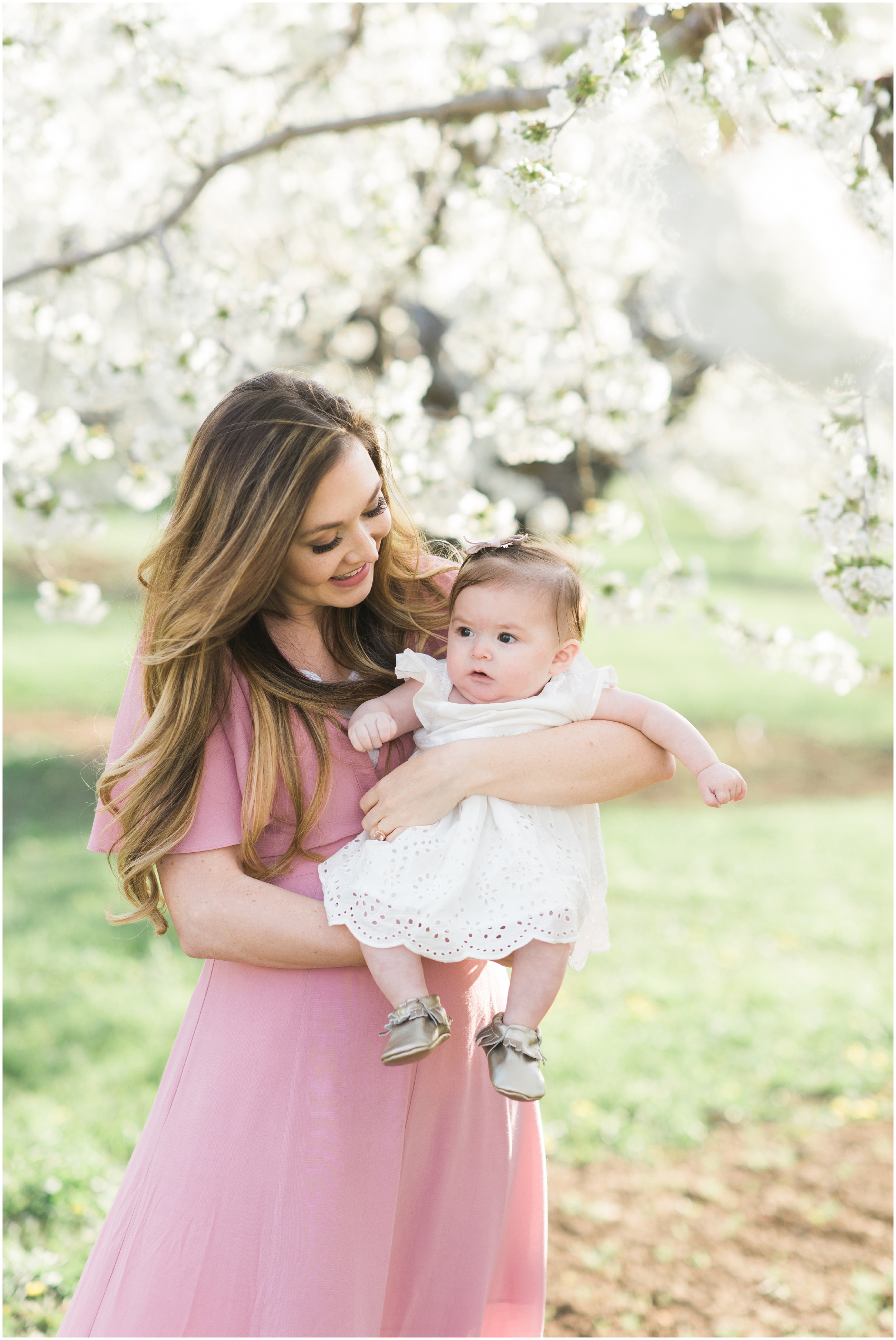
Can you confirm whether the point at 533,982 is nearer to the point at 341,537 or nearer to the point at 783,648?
the point at 341,537

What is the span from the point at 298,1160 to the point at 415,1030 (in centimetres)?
36

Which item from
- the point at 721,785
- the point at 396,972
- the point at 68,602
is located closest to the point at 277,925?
the point at 396,972

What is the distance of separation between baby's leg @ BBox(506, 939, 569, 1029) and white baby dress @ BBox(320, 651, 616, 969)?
0.03m

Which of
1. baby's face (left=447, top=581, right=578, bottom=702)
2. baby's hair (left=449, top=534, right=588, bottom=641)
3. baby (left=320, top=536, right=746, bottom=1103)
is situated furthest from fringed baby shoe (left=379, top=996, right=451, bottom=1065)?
baby's hair (left=449, top=534, right=588, bottom=641)

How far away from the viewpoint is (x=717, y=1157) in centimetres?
389

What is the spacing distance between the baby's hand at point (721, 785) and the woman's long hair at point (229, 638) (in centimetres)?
66

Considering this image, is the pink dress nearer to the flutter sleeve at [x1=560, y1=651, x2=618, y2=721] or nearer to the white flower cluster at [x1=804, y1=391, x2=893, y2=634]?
the flutter sleeve at [x1=560, y1=651, x2=618, y2=721]

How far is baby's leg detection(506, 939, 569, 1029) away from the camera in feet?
5.82

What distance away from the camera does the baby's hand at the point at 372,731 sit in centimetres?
189

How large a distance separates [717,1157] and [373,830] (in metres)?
2.79

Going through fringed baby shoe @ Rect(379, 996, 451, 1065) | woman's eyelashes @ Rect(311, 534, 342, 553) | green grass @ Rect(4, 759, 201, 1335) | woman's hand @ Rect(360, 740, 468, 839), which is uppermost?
woman's eyelashes @ Rect(311, 534, 342, 553)

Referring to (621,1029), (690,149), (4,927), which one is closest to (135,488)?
(690,149)

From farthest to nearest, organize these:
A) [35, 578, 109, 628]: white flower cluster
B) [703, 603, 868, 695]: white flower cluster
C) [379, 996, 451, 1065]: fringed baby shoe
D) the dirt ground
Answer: [703, 603, 868, 695]: white flower cluster
[35, 578, 109, 628]: white flower cluster
the dirt ground
[379, 996, 451, 1065]: fringed baby shoe

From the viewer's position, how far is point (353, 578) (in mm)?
1934
